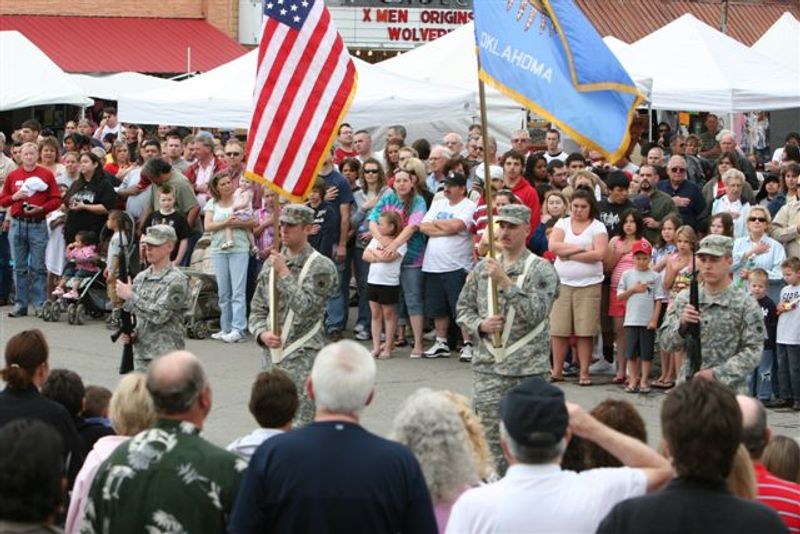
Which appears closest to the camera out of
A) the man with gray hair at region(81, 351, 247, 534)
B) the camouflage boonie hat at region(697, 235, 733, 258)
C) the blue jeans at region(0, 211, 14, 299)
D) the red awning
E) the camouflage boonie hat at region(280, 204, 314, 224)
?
the man with gray hair at region(81, 351, 247, 534)

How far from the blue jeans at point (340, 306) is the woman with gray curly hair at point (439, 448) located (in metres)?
10.0

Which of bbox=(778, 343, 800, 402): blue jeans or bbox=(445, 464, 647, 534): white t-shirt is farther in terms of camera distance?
bbox=(778, 343, 800, 402): blue jeans

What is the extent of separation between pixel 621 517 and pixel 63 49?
3061 centimetres

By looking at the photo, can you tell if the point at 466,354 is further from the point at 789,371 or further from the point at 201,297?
the point at 789,371

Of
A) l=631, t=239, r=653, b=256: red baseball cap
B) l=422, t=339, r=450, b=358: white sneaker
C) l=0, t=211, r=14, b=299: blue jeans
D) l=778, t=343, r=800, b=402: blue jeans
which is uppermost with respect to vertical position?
l=631, t=239, r=653, b=256: red baseball cap

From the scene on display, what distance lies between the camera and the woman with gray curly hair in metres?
5.92

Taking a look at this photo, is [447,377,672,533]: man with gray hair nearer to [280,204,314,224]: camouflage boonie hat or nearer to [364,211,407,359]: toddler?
[280,204,314,224]: camouflage boonie hat

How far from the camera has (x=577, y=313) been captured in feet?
45.3

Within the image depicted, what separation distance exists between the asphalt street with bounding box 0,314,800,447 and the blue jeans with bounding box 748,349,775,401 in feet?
1.00

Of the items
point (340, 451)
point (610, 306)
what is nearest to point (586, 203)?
point (610, 306)

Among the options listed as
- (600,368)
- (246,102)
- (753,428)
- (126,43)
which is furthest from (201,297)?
(126,43)

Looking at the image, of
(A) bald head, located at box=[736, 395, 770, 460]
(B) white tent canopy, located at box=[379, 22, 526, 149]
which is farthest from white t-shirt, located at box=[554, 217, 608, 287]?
(A) bald head, located at box=[736, 395, 770, 460]

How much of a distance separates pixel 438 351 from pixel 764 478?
936 centimetres

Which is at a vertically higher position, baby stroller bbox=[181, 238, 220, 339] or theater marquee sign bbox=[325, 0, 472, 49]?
theater marquee sign bbox=[325, 0, 472, 49]
